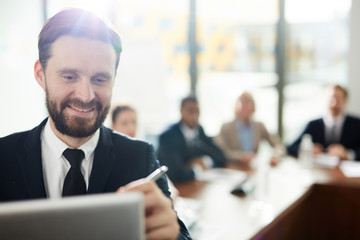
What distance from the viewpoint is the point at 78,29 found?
831 millimetres

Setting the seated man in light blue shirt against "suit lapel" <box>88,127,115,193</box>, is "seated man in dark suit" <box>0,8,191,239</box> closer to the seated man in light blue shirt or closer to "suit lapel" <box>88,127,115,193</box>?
"suit lapel" <box>88,127,115,193</box>

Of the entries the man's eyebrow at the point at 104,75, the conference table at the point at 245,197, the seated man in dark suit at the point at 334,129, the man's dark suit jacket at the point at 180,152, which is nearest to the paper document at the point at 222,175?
the conference table at the point at 245,197

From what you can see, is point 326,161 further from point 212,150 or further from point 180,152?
point 180,152

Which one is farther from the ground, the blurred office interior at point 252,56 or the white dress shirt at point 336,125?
the blurred office interior at point 252,56

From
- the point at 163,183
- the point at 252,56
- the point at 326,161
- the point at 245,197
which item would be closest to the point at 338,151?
the point at 326,161

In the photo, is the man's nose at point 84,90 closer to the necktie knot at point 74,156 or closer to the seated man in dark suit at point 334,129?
the necktie knot at point 74,156

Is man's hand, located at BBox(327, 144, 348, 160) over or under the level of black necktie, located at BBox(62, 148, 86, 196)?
under

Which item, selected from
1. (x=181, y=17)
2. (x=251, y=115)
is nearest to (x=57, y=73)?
(x=251, y=115)

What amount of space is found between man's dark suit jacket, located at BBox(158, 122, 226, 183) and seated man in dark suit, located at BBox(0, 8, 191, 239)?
137 cm

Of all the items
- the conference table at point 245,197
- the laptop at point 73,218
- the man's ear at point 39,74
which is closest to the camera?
the laptop at point 73,218

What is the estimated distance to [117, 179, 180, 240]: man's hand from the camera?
75 cm

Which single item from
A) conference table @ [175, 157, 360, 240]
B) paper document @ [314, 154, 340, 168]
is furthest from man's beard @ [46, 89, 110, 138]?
paper document @ [314, 154, 340, 168]

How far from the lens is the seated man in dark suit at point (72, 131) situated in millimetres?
821

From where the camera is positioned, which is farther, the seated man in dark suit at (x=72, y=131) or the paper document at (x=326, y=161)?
the paper document at (x=326, y=161)
